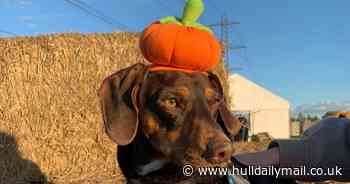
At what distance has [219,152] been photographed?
2.10 metres

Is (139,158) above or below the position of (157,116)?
below

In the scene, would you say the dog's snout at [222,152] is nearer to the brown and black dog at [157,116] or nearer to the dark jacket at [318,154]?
the brown and black dog at [157,116]

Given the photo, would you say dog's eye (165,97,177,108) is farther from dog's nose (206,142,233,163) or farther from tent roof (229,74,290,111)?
tent roof (229,74,290,111)

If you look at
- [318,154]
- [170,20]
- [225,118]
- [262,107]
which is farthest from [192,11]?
[262,107]

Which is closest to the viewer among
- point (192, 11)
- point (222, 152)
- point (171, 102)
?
point (222, 152)

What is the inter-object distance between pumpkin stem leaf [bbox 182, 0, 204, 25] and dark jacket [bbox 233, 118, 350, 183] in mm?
866

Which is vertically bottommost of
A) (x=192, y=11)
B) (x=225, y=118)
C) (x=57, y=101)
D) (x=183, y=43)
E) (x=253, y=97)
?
(x=225, y=118)

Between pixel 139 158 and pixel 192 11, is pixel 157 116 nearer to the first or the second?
pixel 139 158

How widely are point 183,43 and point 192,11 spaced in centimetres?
24

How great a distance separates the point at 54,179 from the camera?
22.2 ft

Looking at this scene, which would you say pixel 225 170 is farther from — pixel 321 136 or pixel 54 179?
pixel 54 179

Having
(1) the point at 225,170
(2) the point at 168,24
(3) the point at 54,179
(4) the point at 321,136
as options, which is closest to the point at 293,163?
(4) the point at 321,136

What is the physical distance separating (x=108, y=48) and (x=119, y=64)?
0.31 meters

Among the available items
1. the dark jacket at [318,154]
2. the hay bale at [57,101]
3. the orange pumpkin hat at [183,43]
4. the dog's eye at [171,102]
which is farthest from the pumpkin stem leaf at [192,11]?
the hay bale at [57,101]
